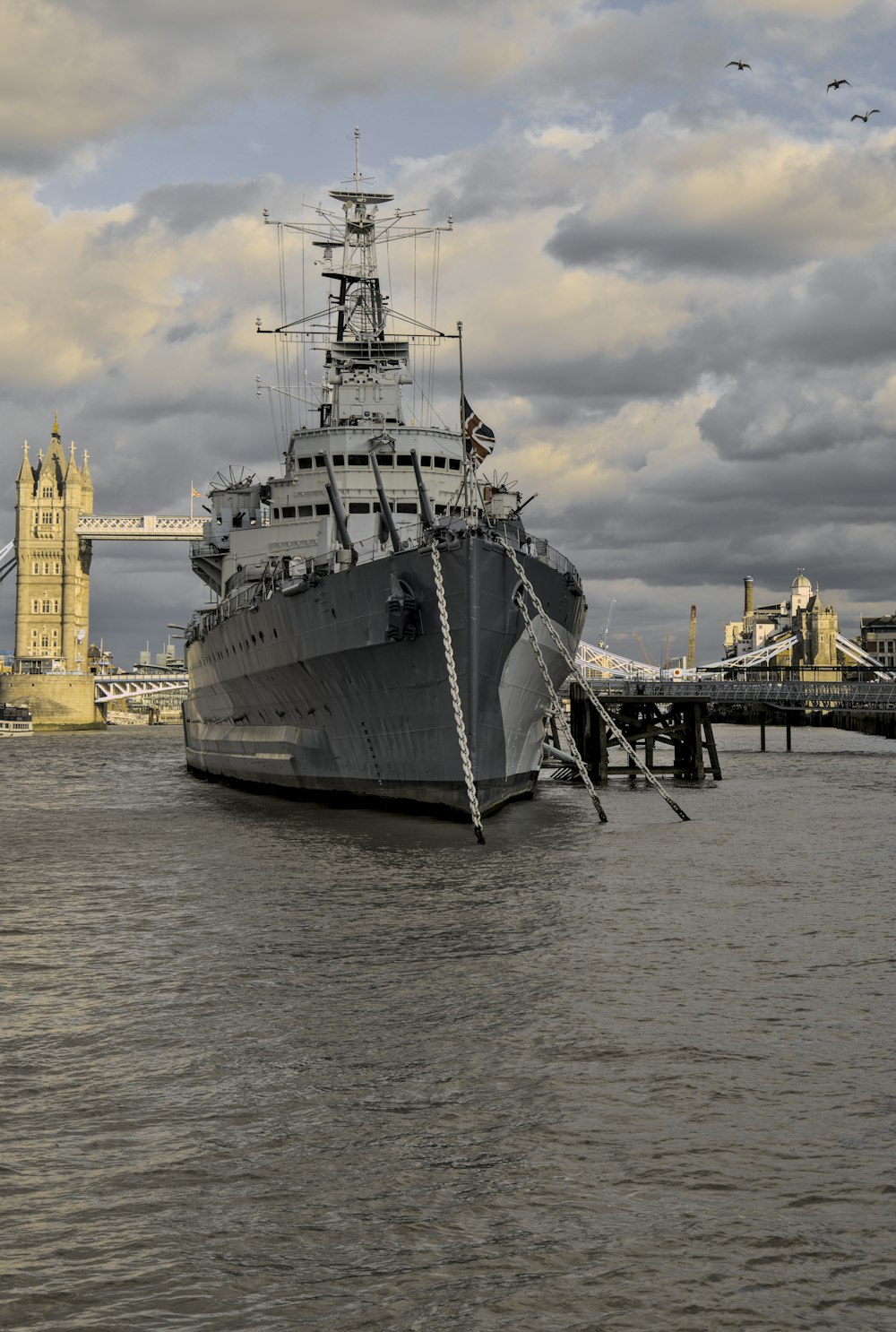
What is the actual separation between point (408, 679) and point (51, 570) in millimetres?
148425

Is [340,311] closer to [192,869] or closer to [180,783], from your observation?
[180,783]

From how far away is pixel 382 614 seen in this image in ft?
83.4

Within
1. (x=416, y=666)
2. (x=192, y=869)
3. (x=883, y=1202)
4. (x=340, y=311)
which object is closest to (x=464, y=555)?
(x=416, y=666)

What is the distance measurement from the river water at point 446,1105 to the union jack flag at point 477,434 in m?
9.32

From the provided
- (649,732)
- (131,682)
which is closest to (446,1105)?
(649,732)

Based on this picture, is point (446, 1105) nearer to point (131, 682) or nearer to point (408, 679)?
point (408, 679)

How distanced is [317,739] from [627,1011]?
19.9m

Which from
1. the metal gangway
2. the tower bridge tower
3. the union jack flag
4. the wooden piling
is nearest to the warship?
the union jack flag

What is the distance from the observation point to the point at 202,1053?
10.3m

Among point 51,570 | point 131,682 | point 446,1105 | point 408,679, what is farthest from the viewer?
point 51,570

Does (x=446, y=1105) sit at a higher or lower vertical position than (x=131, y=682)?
lower

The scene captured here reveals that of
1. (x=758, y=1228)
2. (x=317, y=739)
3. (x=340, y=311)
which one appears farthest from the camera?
(x=340, y=311)

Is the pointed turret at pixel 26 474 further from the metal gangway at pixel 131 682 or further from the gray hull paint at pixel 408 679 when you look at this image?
the gray hull paint at pixel 408 679

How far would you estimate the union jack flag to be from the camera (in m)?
25.1
